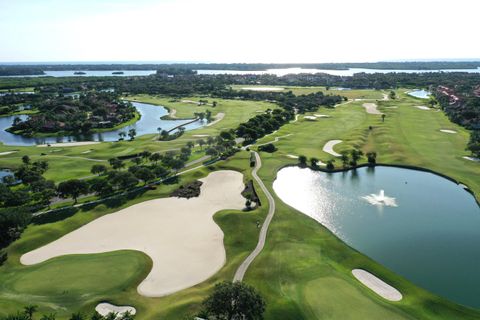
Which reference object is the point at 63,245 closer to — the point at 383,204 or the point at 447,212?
the point at 383,204

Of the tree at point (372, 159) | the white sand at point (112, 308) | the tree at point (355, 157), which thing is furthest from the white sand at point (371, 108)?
the white sand at point (112, 308)

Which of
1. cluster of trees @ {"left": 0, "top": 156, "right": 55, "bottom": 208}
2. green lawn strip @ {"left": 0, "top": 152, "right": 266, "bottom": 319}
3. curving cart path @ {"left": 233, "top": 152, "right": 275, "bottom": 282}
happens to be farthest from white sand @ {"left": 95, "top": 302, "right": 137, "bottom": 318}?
cluster of trees @ {"left": 0, "top": 156, "right": 55, "bottom": 208}

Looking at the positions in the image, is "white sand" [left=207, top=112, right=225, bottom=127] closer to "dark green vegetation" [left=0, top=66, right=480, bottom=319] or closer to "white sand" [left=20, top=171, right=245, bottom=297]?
"dark green vegetation" [left=0, top=66, right=480, bottom=319]

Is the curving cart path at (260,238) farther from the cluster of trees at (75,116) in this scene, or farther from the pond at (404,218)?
the cluster of trees at (75,116)

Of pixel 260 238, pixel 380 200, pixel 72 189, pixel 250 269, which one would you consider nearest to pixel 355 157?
pixel 380 200

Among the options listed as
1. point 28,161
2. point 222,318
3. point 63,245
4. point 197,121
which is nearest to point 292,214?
point 222,318

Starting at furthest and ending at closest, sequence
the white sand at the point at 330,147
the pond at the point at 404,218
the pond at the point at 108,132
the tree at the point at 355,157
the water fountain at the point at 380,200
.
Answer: the pond at the point at 108,132 < the white sand at the point at 330,147 < the tree at the point at 355,157 < the water fountain at the point at 380,200 < the pond at the point at 404,218
